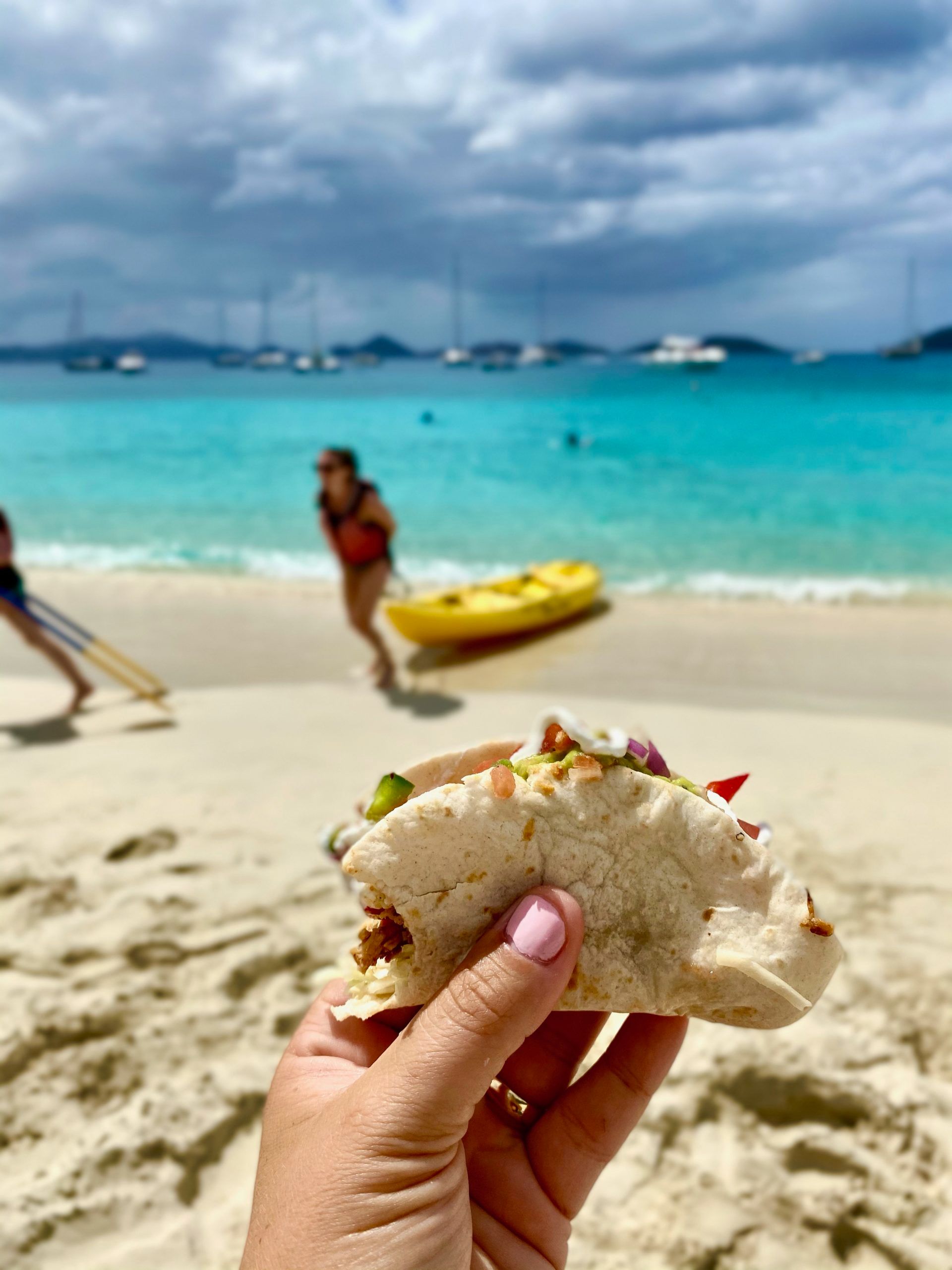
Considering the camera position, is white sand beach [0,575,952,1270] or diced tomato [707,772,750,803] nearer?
diced tomato [707,772,750,803]

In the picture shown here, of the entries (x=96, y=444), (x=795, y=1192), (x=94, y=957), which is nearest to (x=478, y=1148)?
(x=795, y=1192)

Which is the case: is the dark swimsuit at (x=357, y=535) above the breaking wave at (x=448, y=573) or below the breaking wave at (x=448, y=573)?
above

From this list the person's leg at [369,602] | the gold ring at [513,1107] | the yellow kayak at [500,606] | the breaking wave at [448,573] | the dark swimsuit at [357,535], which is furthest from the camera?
the breaking wave at [448,573]

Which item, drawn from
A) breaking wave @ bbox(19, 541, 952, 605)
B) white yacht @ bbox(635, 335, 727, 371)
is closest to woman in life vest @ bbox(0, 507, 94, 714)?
breaking wave @ bbox(19, 541, 952, 605)

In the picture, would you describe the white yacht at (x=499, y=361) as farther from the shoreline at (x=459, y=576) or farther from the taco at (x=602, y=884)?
the taco at (x=602, y=884)

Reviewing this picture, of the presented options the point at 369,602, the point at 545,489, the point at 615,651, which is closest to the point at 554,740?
the point at 369,602

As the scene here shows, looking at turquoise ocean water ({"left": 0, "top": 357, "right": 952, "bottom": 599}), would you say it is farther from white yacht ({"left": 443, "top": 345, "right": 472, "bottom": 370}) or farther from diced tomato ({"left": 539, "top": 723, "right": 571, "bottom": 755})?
white yacht ({"left": 443, "top": 345, "right": 472, "bottom": 370})

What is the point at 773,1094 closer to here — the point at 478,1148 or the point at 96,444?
the point at 478,1148

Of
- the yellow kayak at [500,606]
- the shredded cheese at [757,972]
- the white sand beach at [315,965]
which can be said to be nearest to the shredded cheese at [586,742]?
the shredded cheese at [757,972]
